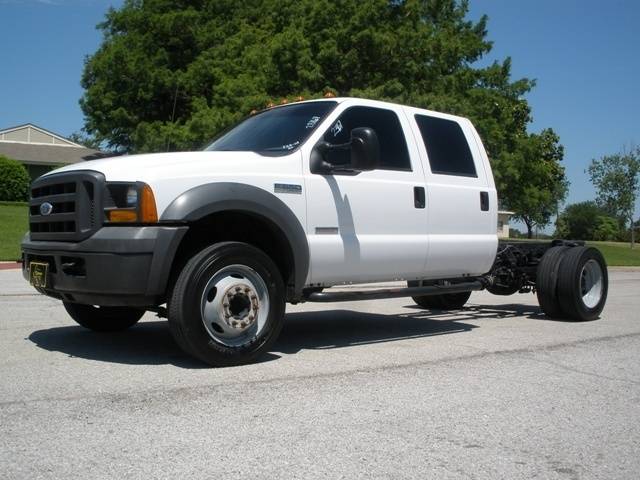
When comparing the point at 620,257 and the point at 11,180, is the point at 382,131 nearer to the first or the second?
the point at 620,257

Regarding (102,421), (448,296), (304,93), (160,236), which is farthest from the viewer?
(304,93)

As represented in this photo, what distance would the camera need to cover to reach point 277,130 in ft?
21.7

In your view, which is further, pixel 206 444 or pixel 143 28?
pixel 143 28

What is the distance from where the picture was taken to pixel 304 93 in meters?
24.4

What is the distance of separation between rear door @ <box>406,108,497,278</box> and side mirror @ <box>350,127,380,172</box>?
48.5 inches

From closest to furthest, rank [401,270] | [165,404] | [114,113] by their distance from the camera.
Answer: [165,404] → [401,270] → [114,113]

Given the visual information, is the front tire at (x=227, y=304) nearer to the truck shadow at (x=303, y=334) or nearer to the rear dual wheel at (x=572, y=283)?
the truck shadow at (x=303, y=334)

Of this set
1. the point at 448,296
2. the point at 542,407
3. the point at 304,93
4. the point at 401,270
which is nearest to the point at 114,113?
the point at 304,93

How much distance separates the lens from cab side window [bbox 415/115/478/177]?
7.34 m

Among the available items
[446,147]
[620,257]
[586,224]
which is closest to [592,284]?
[446,147]

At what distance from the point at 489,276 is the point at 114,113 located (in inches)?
1257

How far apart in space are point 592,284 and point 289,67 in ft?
60.2

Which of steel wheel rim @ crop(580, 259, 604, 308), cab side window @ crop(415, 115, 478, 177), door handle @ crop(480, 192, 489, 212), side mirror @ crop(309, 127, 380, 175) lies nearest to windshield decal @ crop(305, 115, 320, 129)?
side mirror @ crop(309, 127, 380, 175)

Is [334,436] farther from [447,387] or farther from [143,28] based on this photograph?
[143,28]
